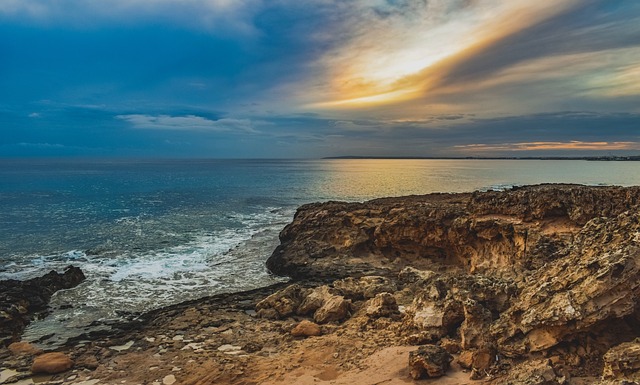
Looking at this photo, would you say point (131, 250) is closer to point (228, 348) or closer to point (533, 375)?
point (228, 348)

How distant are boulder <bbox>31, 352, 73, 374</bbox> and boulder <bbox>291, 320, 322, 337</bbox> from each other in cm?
735

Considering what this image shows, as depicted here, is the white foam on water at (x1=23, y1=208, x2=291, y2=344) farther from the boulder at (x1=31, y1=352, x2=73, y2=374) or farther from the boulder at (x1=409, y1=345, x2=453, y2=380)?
the boulder at (x1=409, y1=345, x2=453, y2=380)

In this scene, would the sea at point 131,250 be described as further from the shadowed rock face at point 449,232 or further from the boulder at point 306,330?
the boulder at point 306,330

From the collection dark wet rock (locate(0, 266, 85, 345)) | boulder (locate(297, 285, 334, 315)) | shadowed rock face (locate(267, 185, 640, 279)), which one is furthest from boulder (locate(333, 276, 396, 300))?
dark wet rock (locate(0, 266, 85, 345))

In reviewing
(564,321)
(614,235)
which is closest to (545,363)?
(564,321)

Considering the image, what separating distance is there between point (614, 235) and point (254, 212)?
45103 mm

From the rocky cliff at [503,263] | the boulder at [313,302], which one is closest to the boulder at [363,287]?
the rocky cliff at [503,263]

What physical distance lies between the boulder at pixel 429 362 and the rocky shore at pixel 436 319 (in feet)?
0.10

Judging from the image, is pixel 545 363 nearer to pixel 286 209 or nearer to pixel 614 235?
pixel 614 235

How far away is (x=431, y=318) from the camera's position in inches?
477

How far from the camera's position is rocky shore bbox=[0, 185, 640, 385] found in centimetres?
845

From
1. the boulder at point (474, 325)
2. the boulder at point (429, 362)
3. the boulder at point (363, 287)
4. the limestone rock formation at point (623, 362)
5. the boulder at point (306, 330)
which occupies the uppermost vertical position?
the limestone rock formation at point (623, 362)

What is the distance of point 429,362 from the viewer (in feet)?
32.2

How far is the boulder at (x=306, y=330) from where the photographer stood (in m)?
14.5
